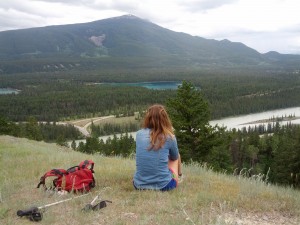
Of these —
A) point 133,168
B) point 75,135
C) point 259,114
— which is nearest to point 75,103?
point 75,135

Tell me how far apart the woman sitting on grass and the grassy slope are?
0.24 meters

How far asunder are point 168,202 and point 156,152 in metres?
1.05

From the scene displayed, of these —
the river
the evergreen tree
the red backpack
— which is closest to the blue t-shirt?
the red backpack

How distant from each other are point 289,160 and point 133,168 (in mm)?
26762

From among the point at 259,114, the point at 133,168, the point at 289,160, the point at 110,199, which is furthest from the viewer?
the point at 259,114

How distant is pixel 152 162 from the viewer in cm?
721

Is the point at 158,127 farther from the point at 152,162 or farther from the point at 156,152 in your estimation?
the point at 152,162

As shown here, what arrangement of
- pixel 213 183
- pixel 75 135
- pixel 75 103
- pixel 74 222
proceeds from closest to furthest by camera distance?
pixel 74 222, pixel 213 183, pixel 75 135, pixel 75 103

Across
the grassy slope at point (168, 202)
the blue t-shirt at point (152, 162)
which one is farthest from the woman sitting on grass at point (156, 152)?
the grassy slope at point (168, 202)

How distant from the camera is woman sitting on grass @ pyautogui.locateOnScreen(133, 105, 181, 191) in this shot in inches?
284

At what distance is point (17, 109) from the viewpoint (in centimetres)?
12750

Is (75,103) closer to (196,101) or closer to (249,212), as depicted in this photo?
(196,101)

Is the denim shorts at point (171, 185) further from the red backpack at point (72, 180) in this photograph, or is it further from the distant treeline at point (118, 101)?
the distant treeline at point (118, 101)

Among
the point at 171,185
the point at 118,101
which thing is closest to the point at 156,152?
the point at 171,185
